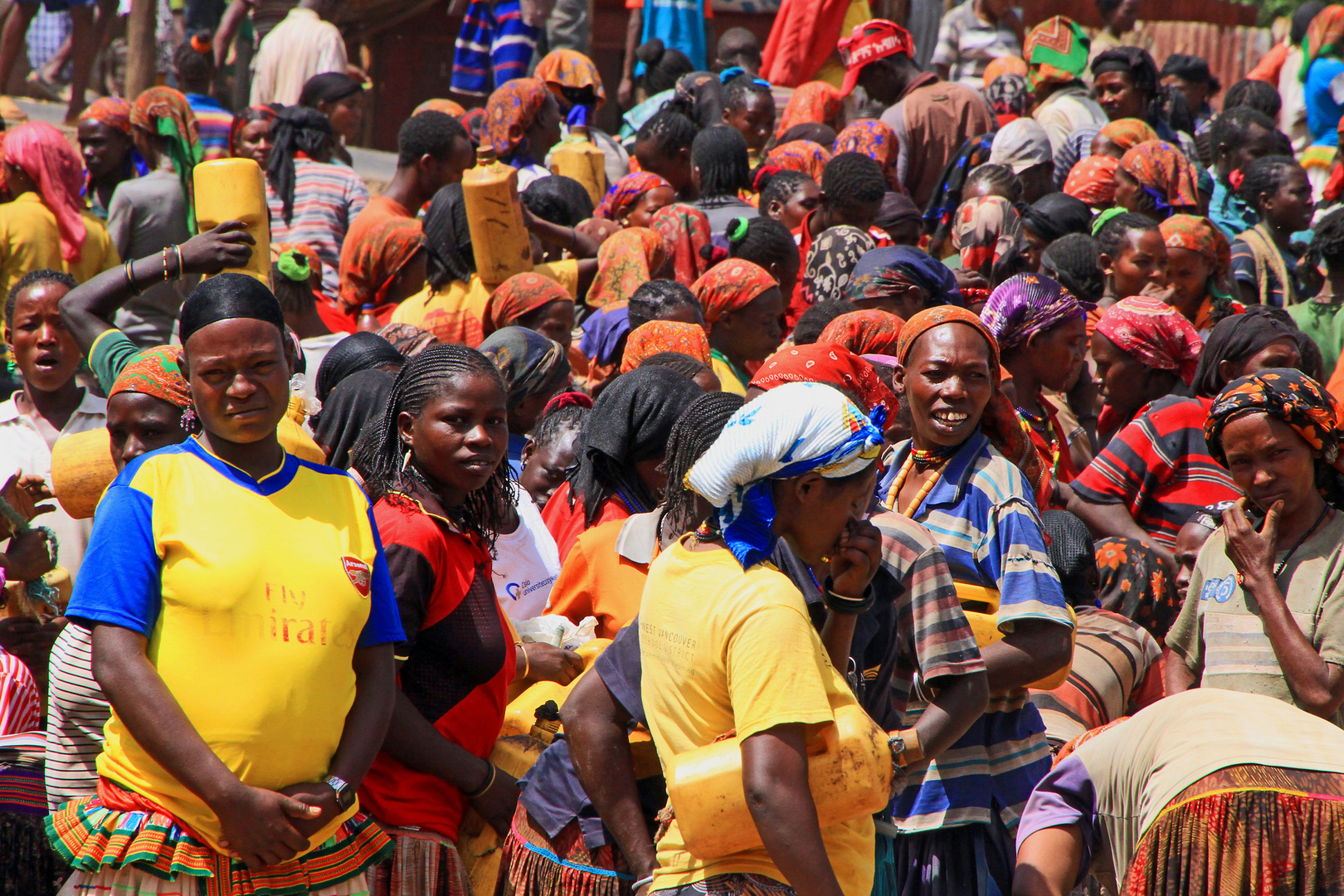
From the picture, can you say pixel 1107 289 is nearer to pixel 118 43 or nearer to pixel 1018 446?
pixel 1018 446

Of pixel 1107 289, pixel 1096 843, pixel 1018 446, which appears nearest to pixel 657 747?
pixel 1096 843

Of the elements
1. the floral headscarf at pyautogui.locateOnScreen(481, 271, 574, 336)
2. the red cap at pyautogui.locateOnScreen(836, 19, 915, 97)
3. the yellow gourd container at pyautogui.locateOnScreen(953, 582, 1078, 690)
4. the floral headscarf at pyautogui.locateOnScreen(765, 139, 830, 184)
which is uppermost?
the red cap at pyautogui.locateOnScreen(836, 19, 915, 97)

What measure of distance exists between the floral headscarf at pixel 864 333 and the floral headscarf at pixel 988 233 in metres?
2.32

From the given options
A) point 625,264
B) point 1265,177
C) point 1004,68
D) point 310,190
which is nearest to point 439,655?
point 625,264

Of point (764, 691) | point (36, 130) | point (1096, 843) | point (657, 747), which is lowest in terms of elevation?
point (1096, 843)

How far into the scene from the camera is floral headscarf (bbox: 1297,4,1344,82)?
11.6 meters

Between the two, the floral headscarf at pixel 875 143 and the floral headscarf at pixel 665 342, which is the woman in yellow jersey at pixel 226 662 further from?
the floral headscarf at pixel 875 143

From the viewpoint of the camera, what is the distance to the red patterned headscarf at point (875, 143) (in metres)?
8.80

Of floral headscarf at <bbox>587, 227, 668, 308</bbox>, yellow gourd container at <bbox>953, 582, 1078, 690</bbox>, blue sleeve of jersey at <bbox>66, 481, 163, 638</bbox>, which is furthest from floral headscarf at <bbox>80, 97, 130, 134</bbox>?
yellow gourd container at <bbox>953, 582, 1078, 690</bbox>

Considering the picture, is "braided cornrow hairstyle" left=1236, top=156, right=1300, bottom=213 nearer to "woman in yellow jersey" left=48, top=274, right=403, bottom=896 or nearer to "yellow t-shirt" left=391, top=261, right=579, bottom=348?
"yellow t-shirt" left=391, top=261, right=579, bottom=348

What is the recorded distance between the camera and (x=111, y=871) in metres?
2.54

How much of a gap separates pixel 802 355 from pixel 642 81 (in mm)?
8993

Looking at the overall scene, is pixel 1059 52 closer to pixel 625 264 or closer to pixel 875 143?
pixel 875 143

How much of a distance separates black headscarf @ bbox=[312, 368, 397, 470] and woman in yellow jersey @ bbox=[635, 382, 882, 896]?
1838mm
